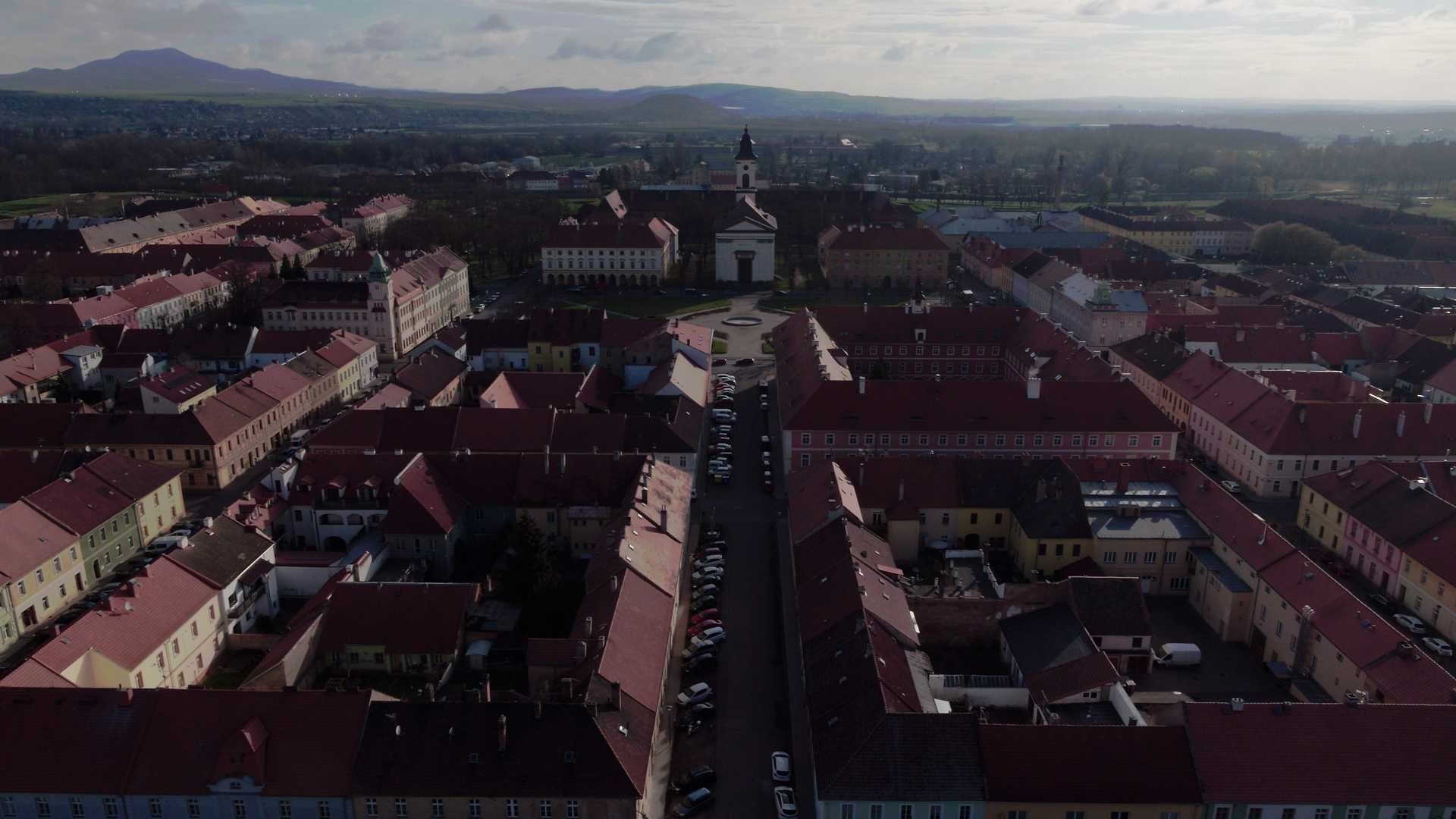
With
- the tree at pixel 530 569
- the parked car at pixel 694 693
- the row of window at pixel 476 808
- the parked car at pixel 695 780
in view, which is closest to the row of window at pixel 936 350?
the tree at pixel 530 569

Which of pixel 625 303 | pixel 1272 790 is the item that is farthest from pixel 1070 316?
pixel 1272 790

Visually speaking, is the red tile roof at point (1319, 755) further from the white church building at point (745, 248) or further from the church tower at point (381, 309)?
the white church building at point (745, 248)

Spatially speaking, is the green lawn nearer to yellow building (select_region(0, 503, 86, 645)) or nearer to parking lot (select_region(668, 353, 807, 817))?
parking lot (select_region(668, 353, 807, 817))

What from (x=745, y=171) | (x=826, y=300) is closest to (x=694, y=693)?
(x=826, y=300)

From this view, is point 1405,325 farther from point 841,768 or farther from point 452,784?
point 452,784

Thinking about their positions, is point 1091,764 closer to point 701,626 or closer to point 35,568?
point 701,626

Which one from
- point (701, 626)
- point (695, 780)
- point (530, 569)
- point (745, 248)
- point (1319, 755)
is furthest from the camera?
point (745, 248)
